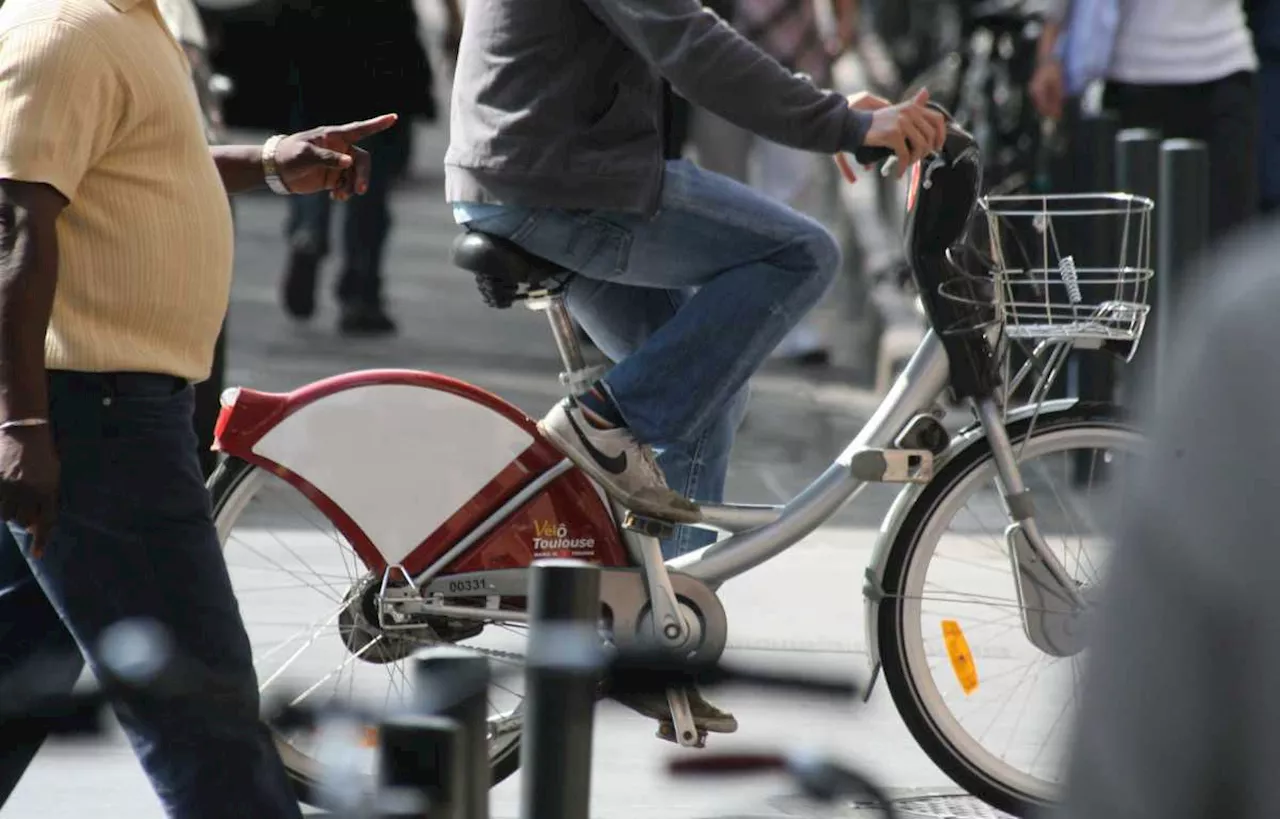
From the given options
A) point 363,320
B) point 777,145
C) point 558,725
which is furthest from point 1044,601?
point 363,320

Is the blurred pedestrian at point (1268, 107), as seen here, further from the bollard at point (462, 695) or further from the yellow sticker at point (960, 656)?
the bollard at point (462, 695)

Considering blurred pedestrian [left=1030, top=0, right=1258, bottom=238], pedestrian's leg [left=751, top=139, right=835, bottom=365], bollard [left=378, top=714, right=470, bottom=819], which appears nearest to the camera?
bollard [left=378, top=714, right=470, bottom=819]

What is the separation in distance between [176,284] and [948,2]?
1273cm

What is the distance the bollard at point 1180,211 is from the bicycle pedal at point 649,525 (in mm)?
2426

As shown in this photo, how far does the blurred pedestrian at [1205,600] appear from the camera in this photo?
100 cm

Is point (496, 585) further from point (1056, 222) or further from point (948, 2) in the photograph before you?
point (948, 2)

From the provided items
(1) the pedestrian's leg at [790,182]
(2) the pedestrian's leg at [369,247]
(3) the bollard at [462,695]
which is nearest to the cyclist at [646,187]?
(3) the bollard at [462,695]

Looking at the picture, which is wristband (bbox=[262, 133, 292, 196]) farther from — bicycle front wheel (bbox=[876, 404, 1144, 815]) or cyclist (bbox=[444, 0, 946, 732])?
bicycle front wheel (bbox=[876, 404, 1144, 815])

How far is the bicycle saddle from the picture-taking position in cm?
411

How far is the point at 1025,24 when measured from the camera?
419 inches

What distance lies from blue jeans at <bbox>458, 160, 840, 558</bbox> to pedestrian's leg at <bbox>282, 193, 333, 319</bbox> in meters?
6.12

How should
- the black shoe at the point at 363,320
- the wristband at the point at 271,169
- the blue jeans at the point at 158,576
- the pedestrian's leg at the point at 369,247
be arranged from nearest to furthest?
the blue jeans at the point at 158,576 < the wristband at the point at 271,169 < the pedestrian's leg at the point at 369,247 < the black shoe at the point at 363,320

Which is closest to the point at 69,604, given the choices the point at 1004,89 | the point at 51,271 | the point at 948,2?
the point at 51,271

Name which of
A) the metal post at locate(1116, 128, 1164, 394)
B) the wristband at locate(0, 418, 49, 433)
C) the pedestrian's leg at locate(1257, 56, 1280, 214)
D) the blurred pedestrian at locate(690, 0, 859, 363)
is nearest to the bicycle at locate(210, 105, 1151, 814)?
the wristband at locate(0, 418, 49, 433)
